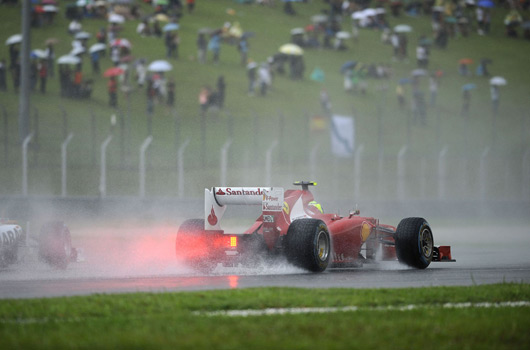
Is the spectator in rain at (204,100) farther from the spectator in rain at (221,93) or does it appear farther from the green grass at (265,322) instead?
the green grass at (265,322)

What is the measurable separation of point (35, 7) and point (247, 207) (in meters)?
31.8

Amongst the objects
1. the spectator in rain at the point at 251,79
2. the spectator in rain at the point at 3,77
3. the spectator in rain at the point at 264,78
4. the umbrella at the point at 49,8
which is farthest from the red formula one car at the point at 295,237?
the umbrella at the point at 49,8

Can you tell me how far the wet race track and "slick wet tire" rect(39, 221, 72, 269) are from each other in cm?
19

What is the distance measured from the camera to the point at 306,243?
1455 centimetres

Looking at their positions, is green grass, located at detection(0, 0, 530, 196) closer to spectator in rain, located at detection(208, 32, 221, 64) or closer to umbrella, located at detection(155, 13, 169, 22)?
spectator in rain, located at detection(208, 32, 221, 64)

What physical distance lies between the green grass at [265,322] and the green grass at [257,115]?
25028 mm

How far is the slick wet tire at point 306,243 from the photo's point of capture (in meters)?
14.6

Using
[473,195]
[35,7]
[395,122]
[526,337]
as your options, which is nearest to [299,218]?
[526,337]

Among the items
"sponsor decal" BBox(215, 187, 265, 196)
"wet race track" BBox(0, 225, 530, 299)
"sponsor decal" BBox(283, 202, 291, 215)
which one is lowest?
"wet race track" BBox(0, 225, 530, 299)

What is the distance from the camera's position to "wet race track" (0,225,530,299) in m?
12.9

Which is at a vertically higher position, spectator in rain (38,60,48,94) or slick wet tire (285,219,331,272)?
spectator in rain (38,60,48,94)

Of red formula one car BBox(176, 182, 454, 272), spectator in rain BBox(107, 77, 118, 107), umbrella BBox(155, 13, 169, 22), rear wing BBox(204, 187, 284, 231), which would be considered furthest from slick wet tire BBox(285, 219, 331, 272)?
umbrella BBox(155, 13, 169, 22)

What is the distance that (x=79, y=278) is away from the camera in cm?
1446

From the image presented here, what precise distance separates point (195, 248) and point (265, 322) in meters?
6.61
